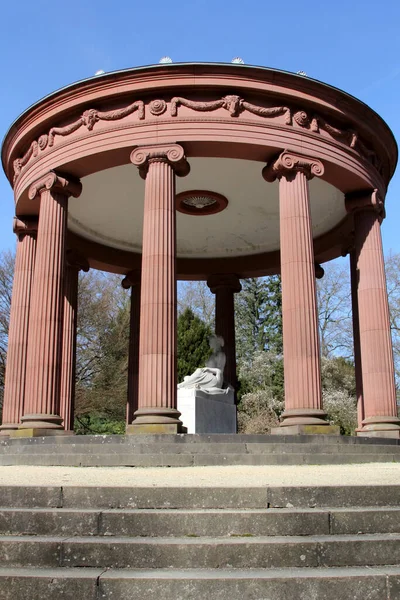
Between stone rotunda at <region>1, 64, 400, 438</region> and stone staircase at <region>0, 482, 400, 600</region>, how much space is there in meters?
8.99

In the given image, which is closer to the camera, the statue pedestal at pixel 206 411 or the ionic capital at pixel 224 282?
the statue pedestal at pixel 206 411

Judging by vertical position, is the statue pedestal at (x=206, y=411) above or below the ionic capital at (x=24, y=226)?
below

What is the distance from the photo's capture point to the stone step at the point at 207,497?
831 cm

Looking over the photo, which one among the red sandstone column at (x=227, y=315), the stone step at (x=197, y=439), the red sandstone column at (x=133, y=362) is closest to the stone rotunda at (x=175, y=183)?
the stone step at (x=197, y=439)

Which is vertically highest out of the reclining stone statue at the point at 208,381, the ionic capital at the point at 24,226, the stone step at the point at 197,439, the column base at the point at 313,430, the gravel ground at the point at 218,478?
the ionic capital at the point at 24,226

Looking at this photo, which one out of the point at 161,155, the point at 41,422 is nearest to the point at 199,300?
the point at 161,155

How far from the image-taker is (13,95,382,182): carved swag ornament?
2014 centimetres

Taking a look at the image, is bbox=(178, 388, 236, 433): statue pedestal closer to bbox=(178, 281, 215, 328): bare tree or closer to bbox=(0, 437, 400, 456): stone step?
bbox=(0, 437, 400, 456): stone step

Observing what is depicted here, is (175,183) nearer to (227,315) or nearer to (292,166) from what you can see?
(292,166)

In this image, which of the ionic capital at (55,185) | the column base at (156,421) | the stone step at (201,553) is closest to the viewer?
the stone step at (201,553)

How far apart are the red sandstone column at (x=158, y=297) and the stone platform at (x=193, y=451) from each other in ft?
4.61

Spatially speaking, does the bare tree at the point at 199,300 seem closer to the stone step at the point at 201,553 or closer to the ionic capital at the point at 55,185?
the ionic capital at the point at 55,185

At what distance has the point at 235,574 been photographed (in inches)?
262

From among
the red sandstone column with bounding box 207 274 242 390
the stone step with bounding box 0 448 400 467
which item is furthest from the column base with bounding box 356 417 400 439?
the red sandstone column with bounding box 207 274 242 390
